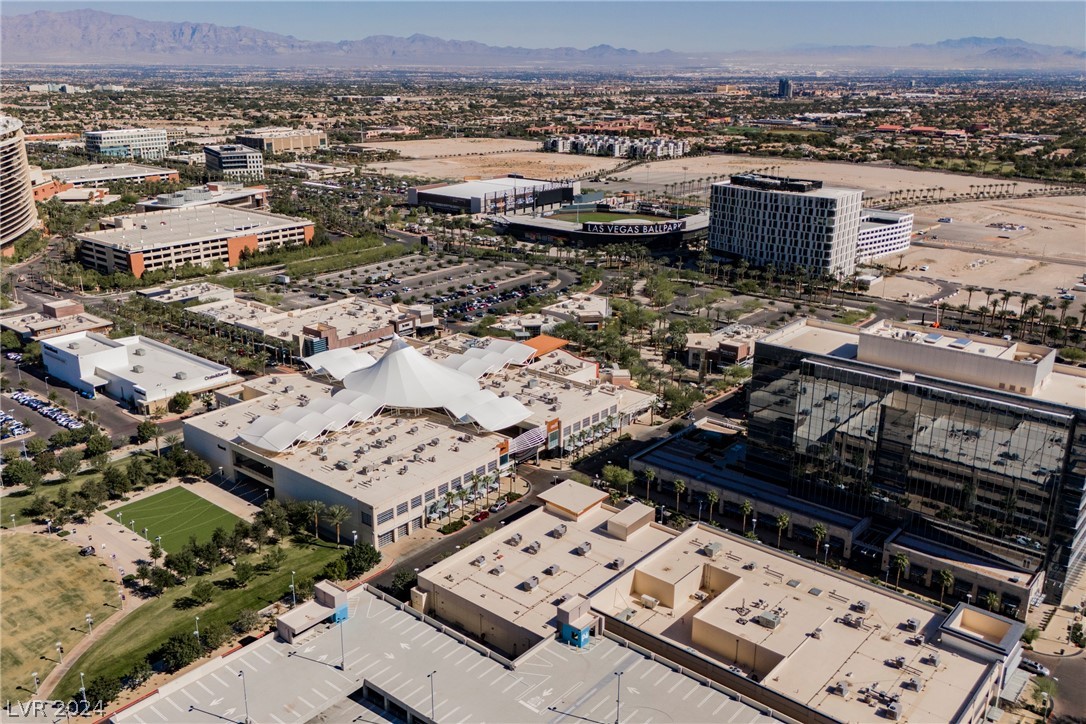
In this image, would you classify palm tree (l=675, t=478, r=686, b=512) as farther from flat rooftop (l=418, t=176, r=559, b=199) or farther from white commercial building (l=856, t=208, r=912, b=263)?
flat rooftop (l=418, t=176, r=559, b=199)

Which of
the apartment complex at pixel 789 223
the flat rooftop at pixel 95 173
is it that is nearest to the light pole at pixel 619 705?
the apartment complex at pixel 789 223

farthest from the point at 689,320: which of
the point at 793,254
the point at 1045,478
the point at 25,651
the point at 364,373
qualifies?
the point at 25,651

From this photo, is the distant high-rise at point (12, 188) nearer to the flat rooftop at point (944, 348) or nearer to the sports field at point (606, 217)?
the sports field at point (606, 217)

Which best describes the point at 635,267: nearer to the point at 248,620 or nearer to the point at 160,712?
the point at 248,620

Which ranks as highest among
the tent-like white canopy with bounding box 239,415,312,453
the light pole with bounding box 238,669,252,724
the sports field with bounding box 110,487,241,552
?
the tent-like white canopy with bounding box 239,415,312,453

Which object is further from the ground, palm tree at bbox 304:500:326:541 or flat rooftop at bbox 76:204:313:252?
flat rooftop at bbox 76:204:313:252

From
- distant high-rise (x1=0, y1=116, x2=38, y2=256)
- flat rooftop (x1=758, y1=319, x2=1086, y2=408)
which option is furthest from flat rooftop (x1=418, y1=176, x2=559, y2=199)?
flat rooftop (x1=758, y1=319, x2=1086, y2=408)
